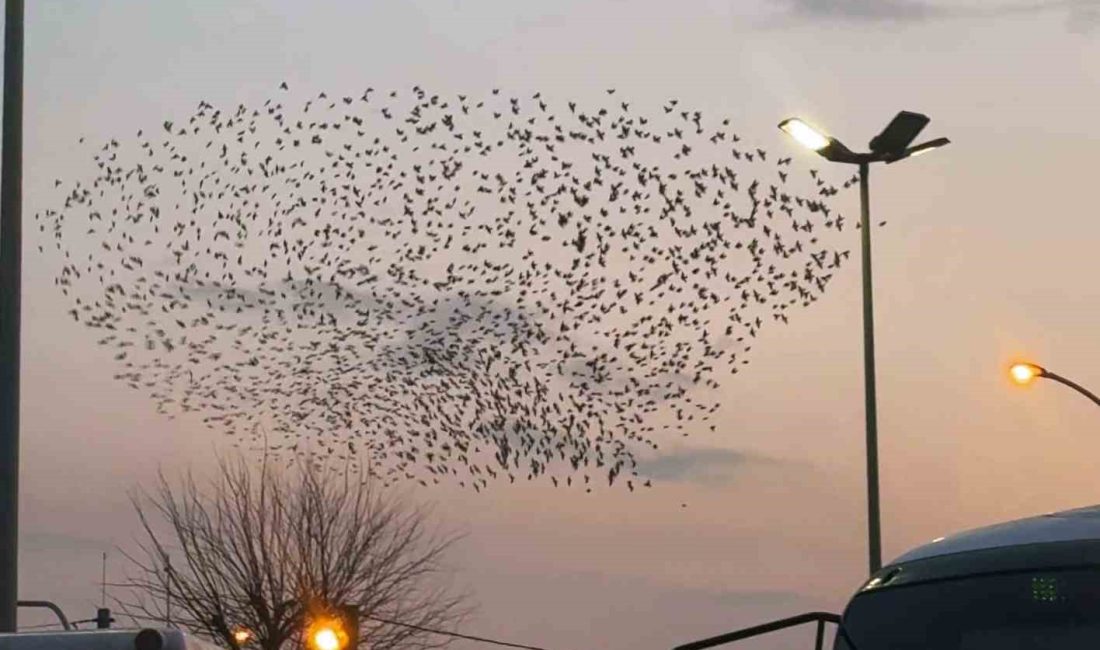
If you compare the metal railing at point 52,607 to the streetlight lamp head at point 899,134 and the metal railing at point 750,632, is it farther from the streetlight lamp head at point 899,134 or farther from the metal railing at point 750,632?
the streetlight lamp head at point 899,134

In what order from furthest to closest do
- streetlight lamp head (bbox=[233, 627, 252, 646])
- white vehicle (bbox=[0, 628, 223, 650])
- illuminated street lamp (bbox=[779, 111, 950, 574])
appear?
streetlight lamp head (bbox=[233, 627, 252, 646])
illuminated street lamp (bbox=[779, 111, 950, 574])
white vehicle (bbox=[0, 628, 223, 650])

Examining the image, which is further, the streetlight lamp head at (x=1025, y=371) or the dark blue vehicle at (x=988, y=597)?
the streetlight lamp head at (x=1025, y=371)

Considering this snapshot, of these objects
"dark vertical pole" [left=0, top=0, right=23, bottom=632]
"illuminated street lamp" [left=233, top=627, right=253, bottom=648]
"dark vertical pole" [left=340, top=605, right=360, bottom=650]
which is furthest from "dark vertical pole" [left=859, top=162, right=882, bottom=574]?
"illuminated street lamp" [left=233, top=627, right=253, bottom=648]

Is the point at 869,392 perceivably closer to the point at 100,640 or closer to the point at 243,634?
the point at 100,640

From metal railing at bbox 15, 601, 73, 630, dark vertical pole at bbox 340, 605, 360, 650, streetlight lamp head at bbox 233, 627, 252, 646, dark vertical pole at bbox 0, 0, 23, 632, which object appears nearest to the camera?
dark vertical pole at bbox 0, 0, 23, 632

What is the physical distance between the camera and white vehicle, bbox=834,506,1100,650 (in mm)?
7375

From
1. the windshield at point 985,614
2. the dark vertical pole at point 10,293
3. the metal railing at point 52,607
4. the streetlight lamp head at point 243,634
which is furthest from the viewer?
the streetlight lamp head at point 243,634

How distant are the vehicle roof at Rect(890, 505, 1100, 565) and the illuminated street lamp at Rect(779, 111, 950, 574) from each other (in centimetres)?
1147

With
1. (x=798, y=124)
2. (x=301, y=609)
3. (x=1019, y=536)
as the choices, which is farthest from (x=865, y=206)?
(x=301, y=609)

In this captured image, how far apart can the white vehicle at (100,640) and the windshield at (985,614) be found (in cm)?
277

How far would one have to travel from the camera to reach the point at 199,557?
119ft

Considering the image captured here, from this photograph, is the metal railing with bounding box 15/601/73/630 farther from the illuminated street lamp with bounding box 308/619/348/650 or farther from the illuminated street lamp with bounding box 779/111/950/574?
the illuminated street lamp with bounding box 779/111/950/574

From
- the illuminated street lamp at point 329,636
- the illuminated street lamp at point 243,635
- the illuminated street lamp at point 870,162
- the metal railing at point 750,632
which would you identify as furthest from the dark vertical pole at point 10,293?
the illuminated street lamp at point 243,635

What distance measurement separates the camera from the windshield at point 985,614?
288 inches
